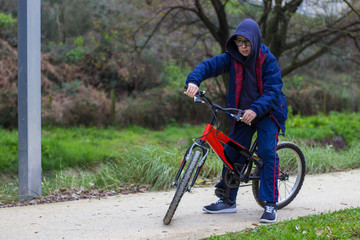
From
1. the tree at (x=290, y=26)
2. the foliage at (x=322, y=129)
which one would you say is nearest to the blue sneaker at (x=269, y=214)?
the tree at (x=290, y=26)

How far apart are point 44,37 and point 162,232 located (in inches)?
636

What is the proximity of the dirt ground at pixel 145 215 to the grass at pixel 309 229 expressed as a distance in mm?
254

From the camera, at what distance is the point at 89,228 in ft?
13.8

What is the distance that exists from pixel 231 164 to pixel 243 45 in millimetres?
1159

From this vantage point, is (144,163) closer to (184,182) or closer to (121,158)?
(121,158)

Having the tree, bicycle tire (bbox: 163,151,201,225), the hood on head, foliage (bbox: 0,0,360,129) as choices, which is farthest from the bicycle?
foliage (bbox: 0,0,360,129)

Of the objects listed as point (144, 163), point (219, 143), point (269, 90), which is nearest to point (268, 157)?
point (219, 143)

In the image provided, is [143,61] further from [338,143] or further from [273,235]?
[273,235]

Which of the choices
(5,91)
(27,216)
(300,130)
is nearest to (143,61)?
(5,91)

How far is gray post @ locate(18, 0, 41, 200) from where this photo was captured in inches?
221

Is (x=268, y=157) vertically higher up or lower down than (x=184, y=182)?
higher up

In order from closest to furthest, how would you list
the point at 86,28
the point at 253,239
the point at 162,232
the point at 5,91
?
the point at 253,239, the point at 162,232, the point at 5,91, the point at 86,28

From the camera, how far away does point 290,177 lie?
5133mm

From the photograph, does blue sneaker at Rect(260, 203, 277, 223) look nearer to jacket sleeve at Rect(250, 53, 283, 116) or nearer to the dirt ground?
the dirt ground
